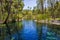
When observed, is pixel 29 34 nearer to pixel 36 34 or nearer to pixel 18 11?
pixel 36 34

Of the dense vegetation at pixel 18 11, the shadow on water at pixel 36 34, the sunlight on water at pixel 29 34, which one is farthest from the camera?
the dense vegetation at pixel 18 11

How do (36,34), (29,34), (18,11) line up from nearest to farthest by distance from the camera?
(36,34) → (29,34) → (18,11)

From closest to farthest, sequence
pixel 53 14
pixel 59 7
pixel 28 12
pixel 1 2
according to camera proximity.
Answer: pixel 1 2
pixel 59 7
pixel 53 14
pixel 28 12

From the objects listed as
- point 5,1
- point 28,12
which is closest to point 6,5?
point 5,1

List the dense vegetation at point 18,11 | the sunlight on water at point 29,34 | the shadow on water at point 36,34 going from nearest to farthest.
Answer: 1. the shadow on water at point 36,34
2. the sunlight on water at point 29,34
3. the dense vegetation at point 18,11

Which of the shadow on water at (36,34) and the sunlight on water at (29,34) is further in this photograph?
the sunlight on water at (29,34)

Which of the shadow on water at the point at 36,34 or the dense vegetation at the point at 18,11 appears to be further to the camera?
the dense vegetation at the point at 18,11

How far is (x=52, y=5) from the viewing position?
50.7m

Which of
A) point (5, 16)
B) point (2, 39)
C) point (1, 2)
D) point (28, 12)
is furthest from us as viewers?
point (28, 12)

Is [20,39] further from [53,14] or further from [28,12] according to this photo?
[28,12]

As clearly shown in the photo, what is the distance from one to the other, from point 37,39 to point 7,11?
2320cm

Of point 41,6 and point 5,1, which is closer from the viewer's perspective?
point 5,1

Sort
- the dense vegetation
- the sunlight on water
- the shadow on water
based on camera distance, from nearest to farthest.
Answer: the shadow on water < the sunlight on water < the dense vegetation

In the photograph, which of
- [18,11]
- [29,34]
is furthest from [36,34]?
[18,11]
